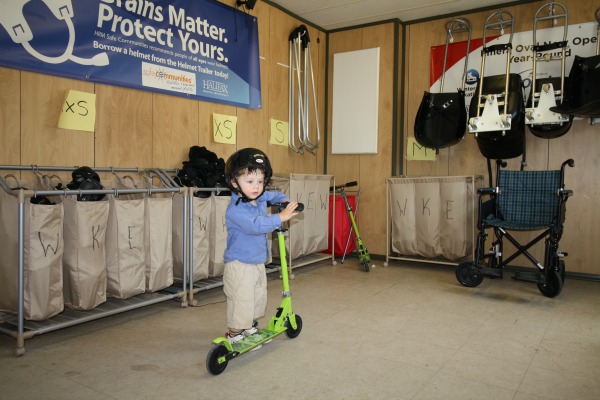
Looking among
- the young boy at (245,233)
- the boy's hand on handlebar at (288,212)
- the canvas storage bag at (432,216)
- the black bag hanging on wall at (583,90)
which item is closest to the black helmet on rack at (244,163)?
the young boy at (245,233)

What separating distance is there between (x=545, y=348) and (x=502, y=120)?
7.35ft

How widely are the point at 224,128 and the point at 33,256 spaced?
7.06ft

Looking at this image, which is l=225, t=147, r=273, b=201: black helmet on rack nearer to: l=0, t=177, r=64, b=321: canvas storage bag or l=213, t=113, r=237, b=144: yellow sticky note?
l=0, t=177, r=64, b=321: canvas storage bag

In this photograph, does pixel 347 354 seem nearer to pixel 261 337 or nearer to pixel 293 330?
pixel 293 330

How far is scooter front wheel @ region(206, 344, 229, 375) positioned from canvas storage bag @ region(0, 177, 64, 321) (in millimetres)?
1008

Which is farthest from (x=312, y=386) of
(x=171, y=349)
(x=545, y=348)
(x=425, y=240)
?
(x=425, y=240)

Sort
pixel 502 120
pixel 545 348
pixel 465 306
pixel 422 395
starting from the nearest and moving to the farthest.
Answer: pixel 422 395 → pixel 545 348 → pixel 465 306 → pixel 502 120

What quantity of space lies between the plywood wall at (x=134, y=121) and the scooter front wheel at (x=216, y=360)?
175cm

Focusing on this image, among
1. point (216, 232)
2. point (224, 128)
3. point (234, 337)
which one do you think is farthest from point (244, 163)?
point (224, 128)

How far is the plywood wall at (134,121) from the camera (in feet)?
8.98

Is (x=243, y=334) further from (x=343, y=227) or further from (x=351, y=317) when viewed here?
(x=343, y=227)

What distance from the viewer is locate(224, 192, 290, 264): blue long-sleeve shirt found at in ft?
7.18

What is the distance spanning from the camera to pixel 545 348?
8.14 ft

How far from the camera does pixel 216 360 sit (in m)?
2.08
